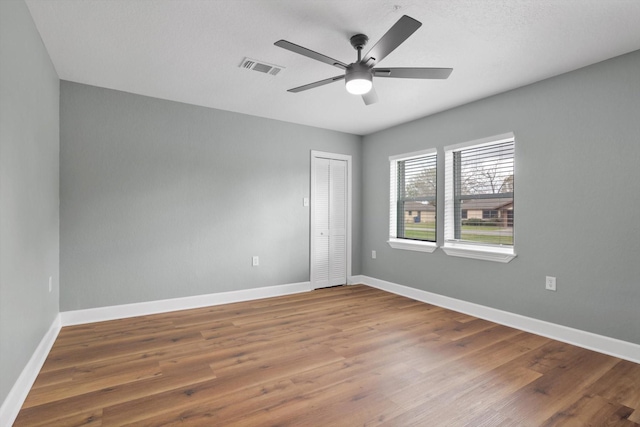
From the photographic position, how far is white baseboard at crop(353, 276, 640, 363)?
2656 mm

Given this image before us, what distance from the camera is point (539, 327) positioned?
10.4ft

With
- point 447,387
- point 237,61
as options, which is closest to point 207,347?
point 447,387

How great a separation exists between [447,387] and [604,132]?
256 cm

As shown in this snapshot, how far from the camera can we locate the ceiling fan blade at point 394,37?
5.90 ft

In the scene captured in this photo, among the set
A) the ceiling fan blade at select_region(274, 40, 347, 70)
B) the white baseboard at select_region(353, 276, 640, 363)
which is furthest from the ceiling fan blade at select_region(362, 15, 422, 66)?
the white baseboard at select_region(353, 276, 640, 363)

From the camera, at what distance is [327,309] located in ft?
13.1

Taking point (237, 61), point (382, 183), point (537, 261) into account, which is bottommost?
point (537, 261)

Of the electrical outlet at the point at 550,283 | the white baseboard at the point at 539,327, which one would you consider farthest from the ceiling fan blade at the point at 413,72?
the white baseboard at the point at 539,327

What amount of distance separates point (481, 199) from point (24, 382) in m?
4.40

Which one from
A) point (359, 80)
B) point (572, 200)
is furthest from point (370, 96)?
point (572, 200)

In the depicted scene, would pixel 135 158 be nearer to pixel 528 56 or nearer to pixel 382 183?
pixel 382 183

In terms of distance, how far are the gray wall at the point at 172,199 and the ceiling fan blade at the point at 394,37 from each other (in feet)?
8.38

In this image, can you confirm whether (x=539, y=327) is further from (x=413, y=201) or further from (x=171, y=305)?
(x=171, y=305)

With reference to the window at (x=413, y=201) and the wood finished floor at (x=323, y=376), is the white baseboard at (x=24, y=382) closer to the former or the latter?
the wood finished floor at (x=323, y=376)
